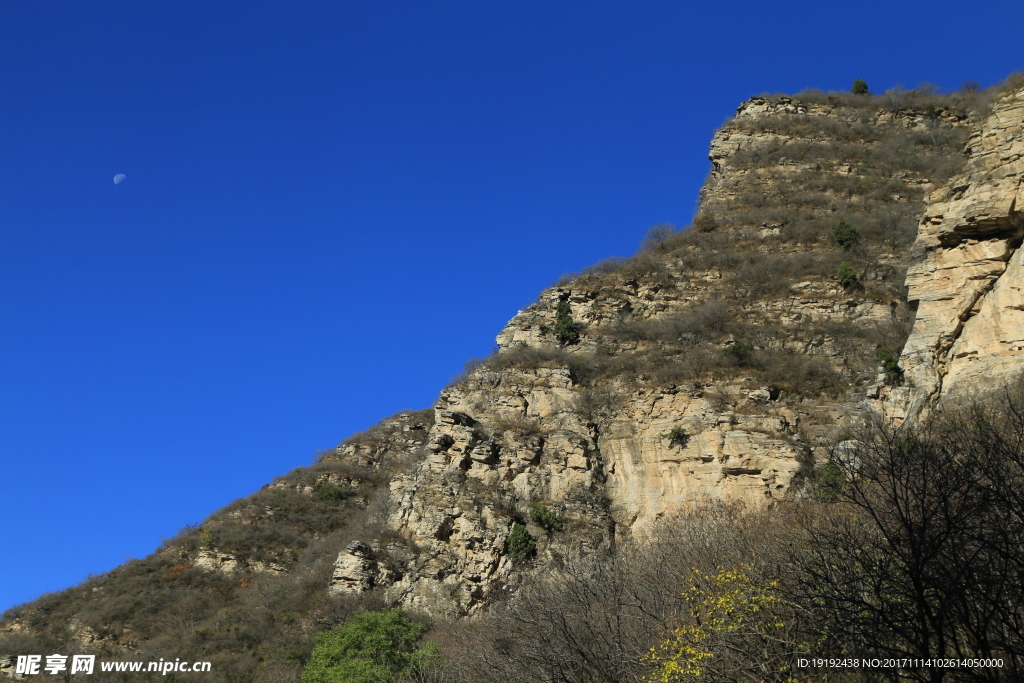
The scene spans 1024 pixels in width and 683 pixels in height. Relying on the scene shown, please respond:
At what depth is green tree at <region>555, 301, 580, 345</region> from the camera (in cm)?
4391

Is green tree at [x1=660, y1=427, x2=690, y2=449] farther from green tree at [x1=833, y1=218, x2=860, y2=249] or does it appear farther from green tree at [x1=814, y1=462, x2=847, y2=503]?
green tree at [x1=833, y1=218, x2=860, y2=249]

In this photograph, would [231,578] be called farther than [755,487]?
Yes

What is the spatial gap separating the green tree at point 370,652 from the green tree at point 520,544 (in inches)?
224

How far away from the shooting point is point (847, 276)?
Result: 42594 mm

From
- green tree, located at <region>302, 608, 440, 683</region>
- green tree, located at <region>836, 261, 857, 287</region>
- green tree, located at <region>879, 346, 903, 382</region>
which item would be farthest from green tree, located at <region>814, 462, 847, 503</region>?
green tree, located at <region>836, 261, 857, 287</region>

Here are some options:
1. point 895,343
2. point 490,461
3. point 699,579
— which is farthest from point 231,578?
point 895,343

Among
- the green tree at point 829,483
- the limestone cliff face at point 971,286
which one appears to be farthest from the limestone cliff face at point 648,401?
the limestone cliff face at point 971,286

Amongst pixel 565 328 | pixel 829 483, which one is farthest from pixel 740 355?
pixel 829 483

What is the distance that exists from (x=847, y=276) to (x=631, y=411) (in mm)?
13690

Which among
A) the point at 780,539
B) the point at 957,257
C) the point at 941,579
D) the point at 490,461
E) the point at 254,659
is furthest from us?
the point at 490,461

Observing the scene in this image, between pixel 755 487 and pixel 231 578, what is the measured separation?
2695cm

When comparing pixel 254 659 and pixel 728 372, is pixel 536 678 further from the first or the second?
pixel 728 372

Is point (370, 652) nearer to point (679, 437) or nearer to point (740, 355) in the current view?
point (679, 437)

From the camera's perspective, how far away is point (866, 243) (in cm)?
4709
